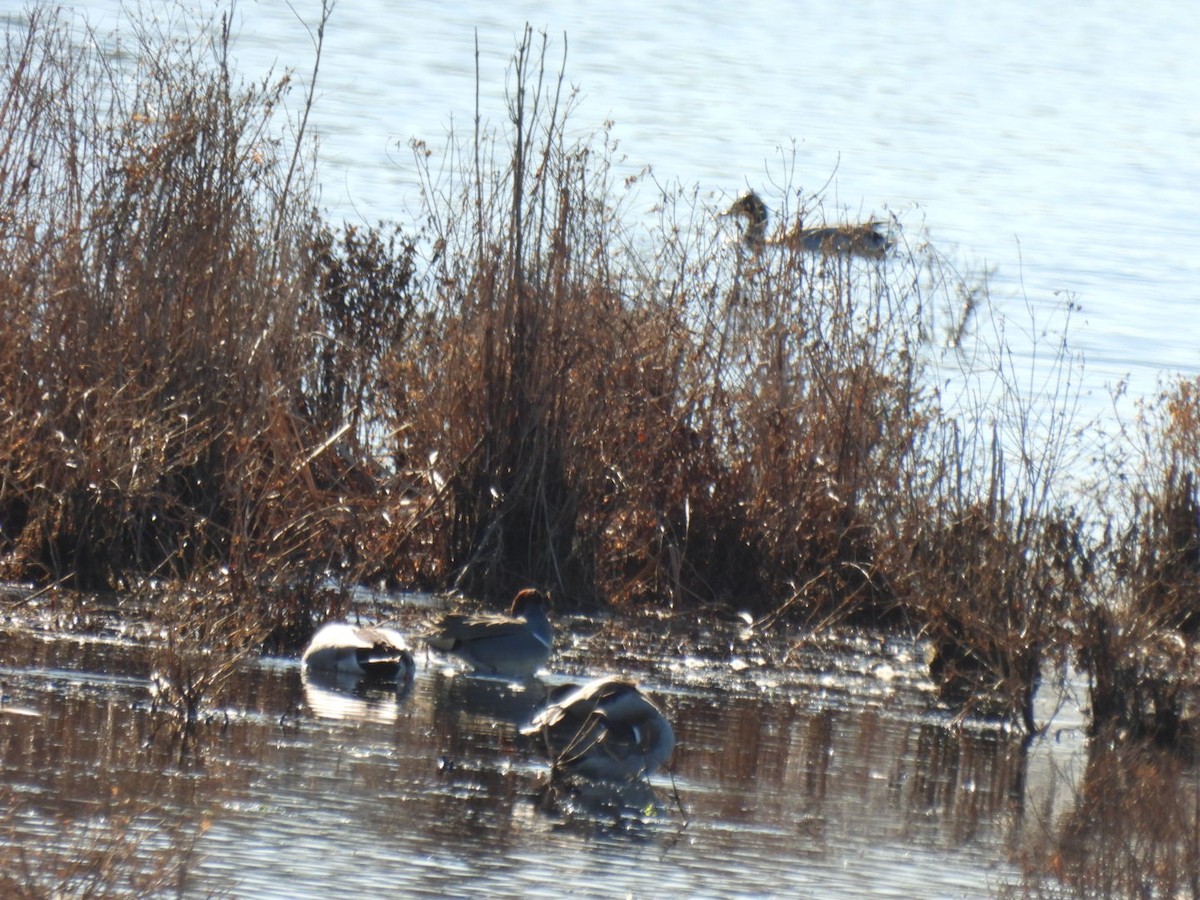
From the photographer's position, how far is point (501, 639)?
8094 millimetres

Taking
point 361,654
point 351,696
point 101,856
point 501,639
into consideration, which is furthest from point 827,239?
point 101,856

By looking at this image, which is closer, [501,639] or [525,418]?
[501,639]

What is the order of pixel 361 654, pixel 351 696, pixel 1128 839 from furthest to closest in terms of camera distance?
pixel 361 654
pixel 351 696
pixel 1128 839

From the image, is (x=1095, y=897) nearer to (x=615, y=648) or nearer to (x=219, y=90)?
(x=615, y=648)

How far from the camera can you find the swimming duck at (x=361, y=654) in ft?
25.5

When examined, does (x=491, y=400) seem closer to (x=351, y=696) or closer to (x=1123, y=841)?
(x=351, y=696)

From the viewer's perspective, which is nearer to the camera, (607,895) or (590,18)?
(607,895)

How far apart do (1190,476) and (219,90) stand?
5.06m

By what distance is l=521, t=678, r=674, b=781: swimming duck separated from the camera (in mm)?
6504

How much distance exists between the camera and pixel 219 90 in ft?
35.3

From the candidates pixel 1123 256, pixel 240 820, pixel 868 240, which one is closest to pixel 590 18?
pixel 1123 256

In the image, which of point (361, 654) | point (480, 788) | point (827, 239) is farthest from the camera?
point (827, 239)

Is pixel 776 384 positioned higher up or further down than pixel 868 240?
further down

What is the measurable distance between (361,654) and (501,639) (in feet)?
1.86
